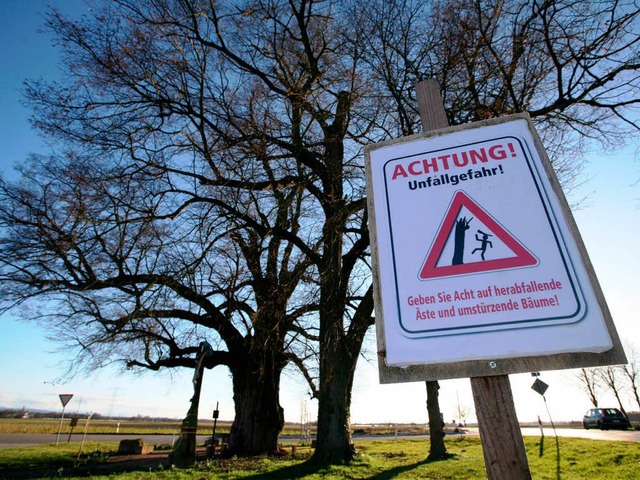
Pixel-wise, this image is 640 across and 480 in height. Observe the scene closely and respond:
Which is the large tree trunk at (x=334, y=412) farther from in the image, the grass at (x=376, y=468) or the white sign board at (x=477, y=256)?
the white sign board at (x=477, y=256)

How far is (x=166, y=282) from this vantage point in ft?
24.1

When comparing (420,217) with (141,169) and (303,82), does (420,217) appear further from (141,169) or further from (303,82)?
(303,82)

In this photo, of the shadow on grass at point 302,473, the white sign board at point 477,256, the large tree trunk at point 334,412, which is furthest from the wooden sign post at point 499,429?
the large tree trunk at point 334,412

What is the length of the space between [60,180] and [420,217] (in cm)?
796

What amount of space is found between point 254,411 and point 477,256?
14.1 metres

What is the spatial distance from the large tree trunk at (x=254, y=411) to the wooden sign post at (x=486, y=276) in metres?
12.1

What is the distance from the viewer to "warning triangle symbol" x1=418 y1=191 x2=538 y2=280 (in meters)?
1.45

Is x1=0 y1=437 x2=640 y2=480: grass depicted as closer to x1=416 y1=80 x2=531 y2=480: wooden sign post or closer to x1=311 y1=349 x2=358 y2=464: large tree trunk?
x1=311 y1=349 x2=358 y2=464: large tree trunk

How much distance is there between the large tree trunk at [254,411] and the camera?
13.1m


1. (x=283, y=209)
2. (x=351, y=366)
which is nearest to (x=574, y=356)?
(x=283, y=209)

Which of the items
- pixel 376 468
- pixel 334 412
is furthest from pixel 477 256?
pixel 376 468

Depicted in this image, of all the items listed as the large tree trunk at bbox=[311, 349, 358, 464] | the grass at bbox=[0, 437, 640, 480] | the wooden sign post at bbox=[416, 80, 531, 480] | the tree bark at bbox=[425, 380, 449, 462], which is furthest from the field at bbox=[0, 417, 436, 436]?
the wooden sign post at bbox=[416, 80, 531, 480]

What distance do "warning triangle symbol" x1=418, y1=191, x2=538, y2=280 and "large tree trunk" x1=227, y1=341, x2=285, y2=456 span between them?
12.2 meters

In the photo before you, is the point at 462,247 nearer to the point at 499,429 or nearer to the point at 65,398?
the point at 499,429
